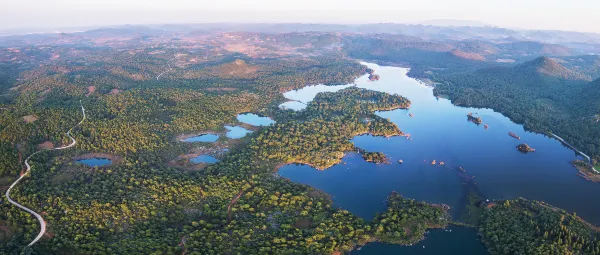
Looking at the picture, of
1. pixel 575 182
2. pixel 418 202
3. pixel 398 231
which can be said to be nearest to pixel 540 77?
pixel 575 182

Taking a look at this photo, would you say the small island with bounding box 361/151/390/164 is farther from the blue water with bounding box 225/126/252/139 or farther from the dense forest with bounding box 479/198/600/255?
the blue water with bounding box 225/126/252/139

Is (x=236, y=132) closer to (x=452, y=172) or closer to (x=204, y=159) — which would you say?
(x=204, y=159)

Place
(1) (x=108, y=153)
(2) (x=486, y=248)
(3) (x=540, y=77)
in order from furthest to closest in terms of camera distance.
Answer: (3) (x=540, y=77) < (1) (x=108, y=153) < (2) (x=486, y=248)

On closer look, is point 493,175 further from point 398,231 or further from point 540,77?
point 540,77

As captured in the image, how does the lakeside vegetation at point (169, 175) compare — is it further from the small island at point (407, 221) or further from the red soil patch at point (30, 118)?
the small island at point (407, 221)

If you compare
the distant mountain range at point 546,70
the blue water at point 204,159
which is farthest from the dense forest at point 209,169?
the distant mountain range at point 546,70

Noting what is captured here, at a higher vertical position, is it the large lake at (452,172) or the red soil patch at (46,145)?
the red soil patch at (46,145)
